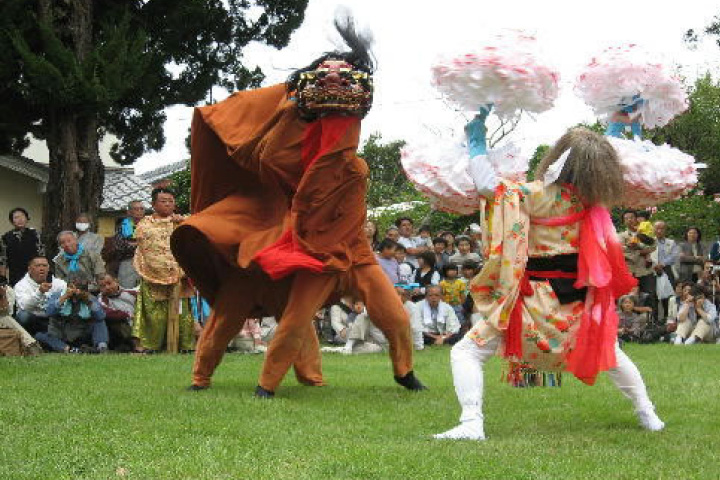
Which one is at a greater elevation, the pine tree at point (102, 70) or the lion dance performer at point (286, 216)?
the pine tree at point (102, 70)

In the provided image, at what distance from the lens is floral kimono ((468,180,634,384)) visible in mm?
6016

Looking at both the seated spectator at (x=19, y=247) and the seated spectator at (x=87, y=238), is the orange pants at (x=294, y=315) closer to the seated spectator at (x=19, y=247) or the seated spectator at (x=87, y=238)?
the seated spectator at (x=87, y=238)

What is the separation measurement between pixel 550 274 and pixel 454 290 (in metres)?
8.78

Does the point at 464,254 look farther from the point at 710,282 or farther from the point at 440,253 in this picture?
the point at 710,282

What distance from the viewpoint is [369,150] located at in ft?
118

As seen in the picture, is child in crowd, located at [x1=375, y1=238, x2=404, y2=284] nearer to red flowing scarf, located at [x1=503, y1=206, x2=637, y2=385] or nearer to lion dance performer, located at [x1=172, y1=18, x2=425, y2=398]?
lion dance performer, located at [x1=172, y1=18, x2=425, y2=398]

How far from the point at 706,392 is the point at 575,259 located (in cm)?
279

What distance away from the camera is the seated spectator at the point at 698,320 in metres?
15.3

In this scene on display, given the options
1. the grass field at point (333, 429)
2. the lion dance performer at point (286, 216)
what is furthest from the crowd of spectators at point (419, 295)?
the lion dance performer at point (286, 216)

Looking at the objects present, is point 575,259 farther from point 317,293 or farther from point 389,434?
point 317,293

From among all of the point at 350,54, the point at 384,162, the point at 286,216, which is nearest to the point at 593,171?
the point at 350,54

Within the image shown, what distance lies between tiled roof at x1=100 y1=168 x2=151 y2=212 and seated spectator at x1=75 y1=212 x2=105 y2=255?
38.0 ft

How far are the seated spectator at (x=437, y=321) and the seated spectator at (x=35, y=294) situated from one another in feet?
15.3

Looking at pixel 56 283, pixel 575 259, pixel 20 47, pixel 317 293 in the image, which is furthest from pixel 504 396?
pixel 20 47
